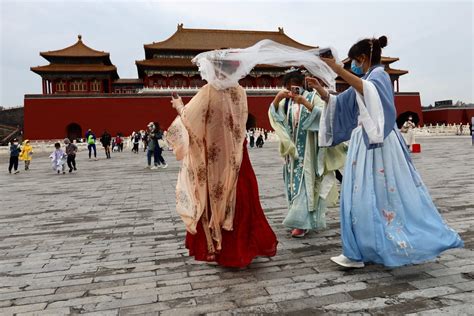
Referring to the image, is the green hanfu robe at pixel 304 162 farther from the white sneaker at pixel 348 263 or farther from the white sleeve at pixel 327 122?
the white sneaker at pixel 348 263

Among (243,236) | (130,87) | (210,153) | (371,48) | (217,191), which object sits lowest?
(243,236)

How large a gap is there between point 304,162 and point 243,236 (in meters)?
1.19

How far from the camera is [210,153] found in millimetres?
3023

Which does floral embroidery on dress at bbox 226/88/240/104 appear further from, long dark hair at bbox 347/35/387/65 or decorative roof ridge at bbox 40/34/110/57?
decorative roof ridge at bbox 40/34/110/57

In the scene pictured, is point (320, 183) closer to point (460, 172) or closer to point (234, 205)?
point (234, 205)

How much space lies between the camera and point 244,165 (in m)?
3.09

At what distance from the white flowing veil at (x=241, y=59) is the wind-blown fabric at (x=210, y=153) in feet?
0.36

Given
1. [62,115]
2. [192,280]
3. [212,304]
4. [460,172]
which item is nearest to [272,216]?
[192,280]

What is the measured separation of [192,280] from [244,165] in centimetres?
93

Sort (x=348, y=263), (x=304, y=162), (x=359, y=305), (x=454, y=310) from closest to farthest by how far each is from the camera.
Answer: (x=454, y=310), (x=359, y=305), (x=348, y=263), (x=304, y=162)

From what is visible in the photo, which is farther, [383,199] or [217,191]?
[217,191]

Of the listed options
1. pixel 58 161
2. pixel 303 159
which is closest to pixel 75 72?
pixel 58 161

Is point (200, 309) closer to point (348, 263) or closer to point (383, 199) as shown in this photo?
point (348, 263)

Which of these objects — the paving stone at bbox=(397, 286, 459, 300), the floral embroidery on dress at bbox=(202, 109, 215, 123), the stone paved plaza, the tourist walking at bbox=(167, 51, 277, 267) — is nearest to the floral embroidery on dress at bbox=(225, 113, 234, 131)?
the tourist walking at bbox=(167, 51, 277, 267)
